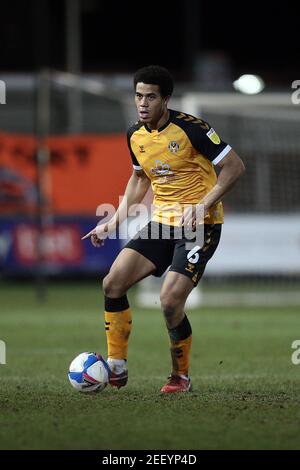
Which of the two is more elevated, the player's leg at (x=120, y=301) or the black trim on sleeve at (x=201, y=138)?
the black trim on sleeve at (x=201, y=138)

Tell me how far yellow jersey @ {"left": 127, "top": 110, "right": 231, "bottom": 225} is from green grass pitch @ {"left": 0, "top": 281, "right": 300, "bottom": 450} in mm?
1450

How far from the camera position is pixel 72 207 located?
21.4 metres

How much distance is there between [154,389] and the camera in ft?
28.5

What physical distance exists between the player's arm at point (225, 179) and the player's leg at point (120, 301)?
0.69m

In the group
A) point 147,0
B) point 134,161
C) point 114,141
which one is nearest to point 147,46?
point 147,0

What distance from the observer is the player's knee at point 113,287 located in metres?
8.36

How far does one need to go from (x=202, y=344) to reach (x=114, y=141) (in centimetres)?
918

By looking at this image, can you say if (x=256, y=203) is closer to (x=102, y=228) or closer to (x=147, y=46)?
(x=102, y=228)

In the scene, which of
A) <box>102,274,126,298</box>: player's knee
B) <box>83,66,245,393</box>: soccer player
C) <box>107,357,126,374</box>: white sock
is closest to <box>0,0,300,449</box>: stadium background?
<box>107,357,126,374</box>: white sock

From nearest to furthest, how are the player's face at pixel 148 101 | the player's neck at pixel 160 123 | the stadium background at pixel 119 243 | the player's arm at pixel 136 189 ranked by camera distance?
the stadium background at pixel 119 243 < the player's face at pixel 148 101 < the player's neck at pixel 160 123 < the player's arm at pixel 136 189

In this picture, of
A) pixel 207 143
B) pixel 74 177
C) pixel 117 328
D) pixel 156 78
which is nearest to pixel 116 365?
pixel 117 328

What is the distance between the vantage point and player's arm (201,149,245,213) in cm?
814

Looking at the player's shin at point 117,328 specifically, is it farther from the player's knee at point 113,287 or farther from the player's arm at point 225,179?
the player's arm at point 225,179

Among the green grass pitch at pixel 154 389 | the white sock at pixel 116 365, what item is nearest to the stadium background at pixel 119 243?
the green grass pitch at pixel 154 389
